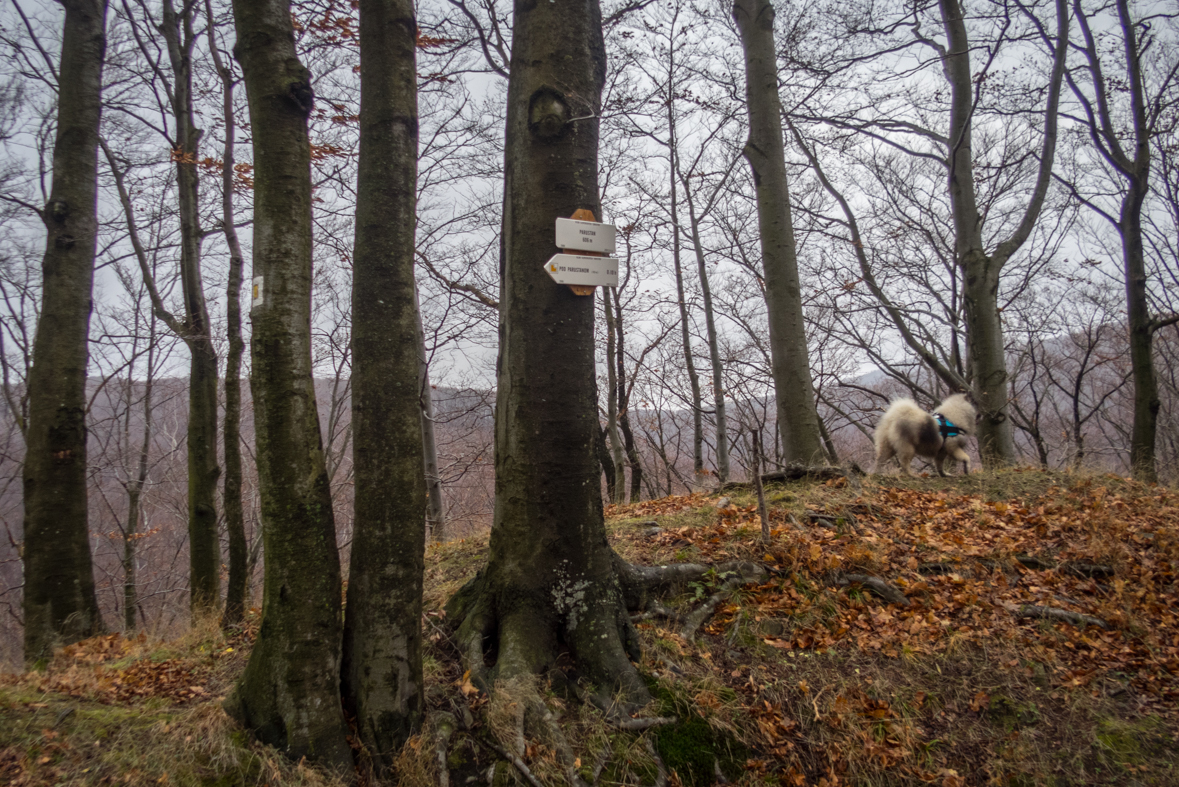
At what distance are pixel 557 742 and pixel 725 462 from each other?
8.93m

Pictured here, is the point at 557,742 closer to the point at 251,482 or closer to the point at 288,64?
the point at 288,64

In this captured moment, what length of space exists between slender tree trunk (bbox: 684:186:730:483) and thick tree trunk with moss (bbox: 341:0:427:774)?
8329 mm

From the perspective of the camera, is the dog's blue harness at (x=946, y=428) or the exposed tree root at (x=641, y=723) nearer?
the exposed tree root at (x=641, y=723)

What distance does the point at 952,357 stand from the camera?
15125mm

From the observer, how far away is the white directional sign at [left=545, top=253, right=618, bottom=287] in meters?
3.09

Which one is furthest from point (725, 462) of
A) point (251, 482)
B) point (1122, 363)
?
point (1122, 363)

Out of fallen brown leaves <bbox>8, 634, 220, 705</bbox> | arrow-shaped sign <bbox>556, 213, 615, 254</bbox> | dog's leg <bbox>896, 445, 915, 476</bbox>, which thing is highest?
arrow-shaped sign <bbox>556, 213, 615, 254</bbox>

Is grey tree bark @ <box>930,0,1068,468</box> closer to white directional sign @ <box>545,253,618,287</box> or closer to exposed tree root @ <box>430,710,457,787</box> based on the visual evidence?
white directional sign @ <box>545,253,618,287</box>

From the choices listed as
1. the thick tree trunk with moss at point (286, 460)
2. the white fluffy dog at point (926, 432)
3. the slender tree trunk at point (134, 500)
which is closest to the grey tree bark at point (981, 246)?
the white fluffy dog at point (926, 432)

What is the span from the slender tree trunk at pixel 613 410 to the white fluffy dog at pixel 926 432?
5659 millimetres

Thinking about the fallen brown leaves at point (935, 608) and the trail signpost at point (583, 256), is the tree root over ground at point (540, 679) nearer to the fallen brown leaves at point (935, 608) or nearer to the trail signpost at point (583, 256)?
the fallen brown leaves at point (935, 608)

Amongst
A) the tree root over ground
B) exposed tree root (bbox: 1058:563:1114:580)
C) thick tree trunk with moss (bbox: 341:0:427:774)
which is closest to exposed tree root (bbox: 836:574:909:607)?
the tree root over ground

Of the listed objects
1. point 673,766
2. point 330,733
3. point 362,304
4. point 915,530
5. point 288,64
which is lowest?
point 673,766

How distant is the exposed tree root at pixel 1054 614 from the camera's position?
10.9 ft
